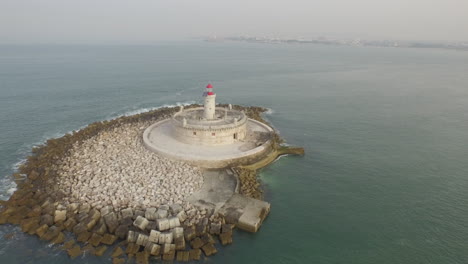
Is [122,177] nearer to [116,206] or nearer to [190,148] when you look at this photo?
[116,206]

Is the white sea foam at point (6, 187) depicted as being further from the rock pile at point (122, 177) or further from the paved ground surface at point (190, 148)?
the paved ground surface at point (190, 148)

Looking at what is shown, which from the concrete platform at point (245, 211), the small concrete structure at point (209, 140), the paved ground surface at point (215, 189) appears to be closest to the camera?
the concrete platform at point (245, 211)

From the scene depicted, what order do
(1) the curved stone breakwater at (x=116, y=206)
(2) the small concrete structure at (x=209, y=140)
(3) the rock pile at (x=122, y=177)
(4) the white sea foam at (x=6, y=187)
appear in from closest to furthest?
(1) the curved stone breakwater at (x=116, y=206) < (3) the rock pile at (x=122, y=177) < (4) the white sea foam at (x=6, y=187) < (2) the small concrete structure at (x=209, y=140)

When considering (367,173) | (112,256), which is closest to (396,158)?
(367,173)

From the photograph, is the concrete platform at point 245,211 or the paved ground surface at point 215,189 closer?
the concrete platform at point 245,211

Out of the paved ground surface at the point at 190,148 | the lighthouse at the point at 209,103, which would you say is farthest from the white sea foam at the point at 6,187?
the lighthouse at the point at 209,103

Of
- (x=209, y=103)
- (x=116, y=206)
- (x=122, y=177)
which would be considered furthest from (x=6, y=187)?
(x=209, y=103)
